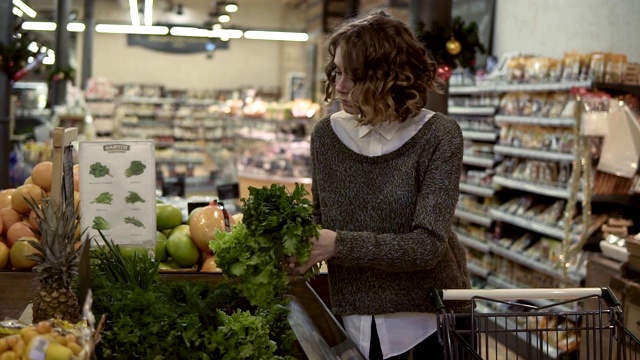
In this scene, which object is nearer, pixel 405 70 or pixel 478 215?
pixel 405 70

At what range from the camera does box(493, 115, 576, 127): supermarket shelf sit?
229 inches

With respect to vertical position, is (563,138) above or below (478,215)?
above

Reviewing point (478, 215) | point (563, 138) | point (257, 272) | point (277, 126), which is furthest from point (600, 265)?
point (277, 126)

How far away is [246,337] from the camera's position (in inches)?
74.8

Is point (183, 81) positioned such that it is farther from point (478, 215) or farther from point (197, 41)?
point (478, 215)

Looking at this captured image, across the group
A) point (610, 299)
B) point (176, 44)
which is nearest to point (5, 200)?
point (610, 299)

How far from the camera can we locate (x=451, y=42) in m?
6.06

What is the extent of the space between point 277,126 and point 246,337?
10.5 meters

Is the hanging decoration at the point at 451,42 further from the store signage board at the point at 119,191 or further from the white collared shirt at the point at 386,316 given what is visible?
the white collared shirt at the point at 386,316

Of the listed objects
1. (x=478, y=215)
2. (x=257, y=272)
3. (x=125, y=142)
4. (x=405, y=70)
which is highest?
(x=405, y=70)

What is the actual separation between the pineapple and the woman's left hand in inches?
21.3

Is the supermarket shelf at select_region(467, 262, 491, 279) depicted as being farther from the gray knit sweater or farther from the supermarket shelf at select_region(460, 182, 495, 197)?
the gray knit sweater

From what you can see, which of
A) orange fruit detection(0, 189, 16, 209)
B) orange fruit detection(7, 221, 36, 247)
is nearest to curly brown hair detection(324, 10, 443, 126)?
orange fruit detection(7, 221, 36, 247)

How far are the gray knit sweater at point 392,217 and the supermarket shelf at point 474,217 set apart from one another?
4.98 metres
